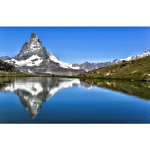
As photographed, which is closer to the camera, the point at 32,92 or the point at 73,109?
the point at 73,109

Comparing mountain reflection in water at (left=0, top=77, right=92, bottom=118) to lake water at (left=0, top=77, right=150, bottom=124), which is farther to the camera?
mountain reflection in water at (left=0, top=77, right=92, bottom=118)

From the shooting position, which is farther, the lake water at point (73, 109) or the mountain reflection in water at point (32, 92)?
the mountain reflection in water at point (32, 92)
